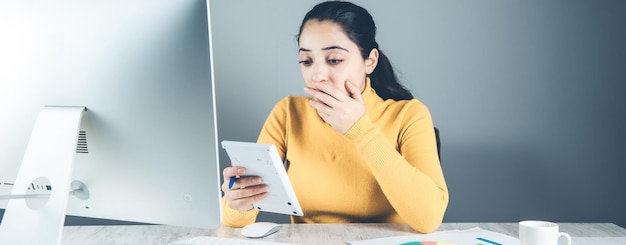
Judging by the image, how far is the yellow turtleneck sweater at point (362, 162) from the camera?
1424 millimetres

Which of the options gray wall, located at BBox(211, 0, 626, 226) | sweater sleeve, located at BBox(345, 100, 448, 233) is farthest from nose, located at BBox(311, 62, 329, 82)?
gray wall, located at BBox(211, 0, 626, 226)

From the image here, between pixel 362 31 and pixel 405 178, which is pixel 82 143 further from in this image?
pixel 362 31

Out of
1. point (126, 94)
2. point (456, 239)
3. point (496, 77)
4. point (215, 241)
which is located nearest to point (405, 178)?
point (456, 239)

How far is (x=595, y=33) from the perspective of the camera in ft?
7.11

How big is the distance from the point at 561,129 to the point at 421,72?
0.56m

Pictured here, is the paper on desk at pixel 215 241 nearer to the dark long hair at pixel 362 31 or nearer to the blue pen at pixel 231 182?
the blue pen at pixel 231 182

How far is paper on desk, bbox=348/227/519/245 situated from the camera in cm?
119

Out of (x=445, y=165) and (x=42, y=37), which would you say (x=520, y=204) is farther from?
(x=42, y=37)

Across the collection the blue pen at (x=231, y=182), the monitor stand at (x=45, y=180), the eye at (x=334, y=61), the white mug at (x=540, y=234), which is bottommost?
the white mug at (x=540, y=234)

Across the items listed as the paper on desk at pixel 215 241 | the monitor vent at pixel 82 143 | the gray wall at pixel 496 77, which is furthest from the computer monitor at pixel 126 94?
the gray wall at pixel 496 77

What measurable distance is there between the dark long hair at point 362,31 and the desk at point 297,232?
59cm

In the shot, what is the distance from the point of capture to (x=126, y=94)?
842 millimetres

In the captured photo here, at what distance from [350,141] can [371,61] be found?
0.35 meters

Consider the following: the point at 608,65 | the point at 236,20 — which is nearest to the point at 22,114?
the point at 236,20
